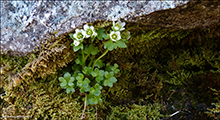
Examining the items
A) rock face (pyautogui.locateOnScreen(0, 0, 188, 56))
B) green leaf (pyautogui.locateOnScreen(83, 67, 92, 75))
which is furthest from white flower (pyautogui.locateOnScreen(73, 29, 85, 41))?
green leaf (pyautogui.locateOnScreen(83, 67, 92, 75))

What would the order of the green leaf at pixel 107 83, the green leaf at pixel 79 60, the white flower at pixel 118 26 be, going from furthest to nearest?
the green leaf at pixel 79 60, the green leaf at pixel 107 83, the white flower at pixel 118 26

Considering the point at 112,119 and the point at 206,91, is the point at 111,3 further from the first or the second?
the point at 206,91

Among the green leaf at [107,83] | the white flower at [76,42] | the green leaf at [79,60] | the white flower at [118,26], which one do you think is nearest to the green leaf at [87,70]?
the green leaf at [79,60]

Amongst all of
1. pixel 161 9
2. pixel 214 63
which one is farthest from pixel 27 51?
pixel 214 63

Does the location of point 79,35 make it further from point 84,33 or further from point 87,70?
point 87,70

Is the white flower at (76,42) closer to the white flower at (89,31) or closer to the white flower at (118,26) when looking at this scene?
the white flower at (89,31)

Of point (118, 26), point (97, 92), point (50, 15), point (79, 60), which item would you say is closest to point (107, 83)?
point (97, 92)
